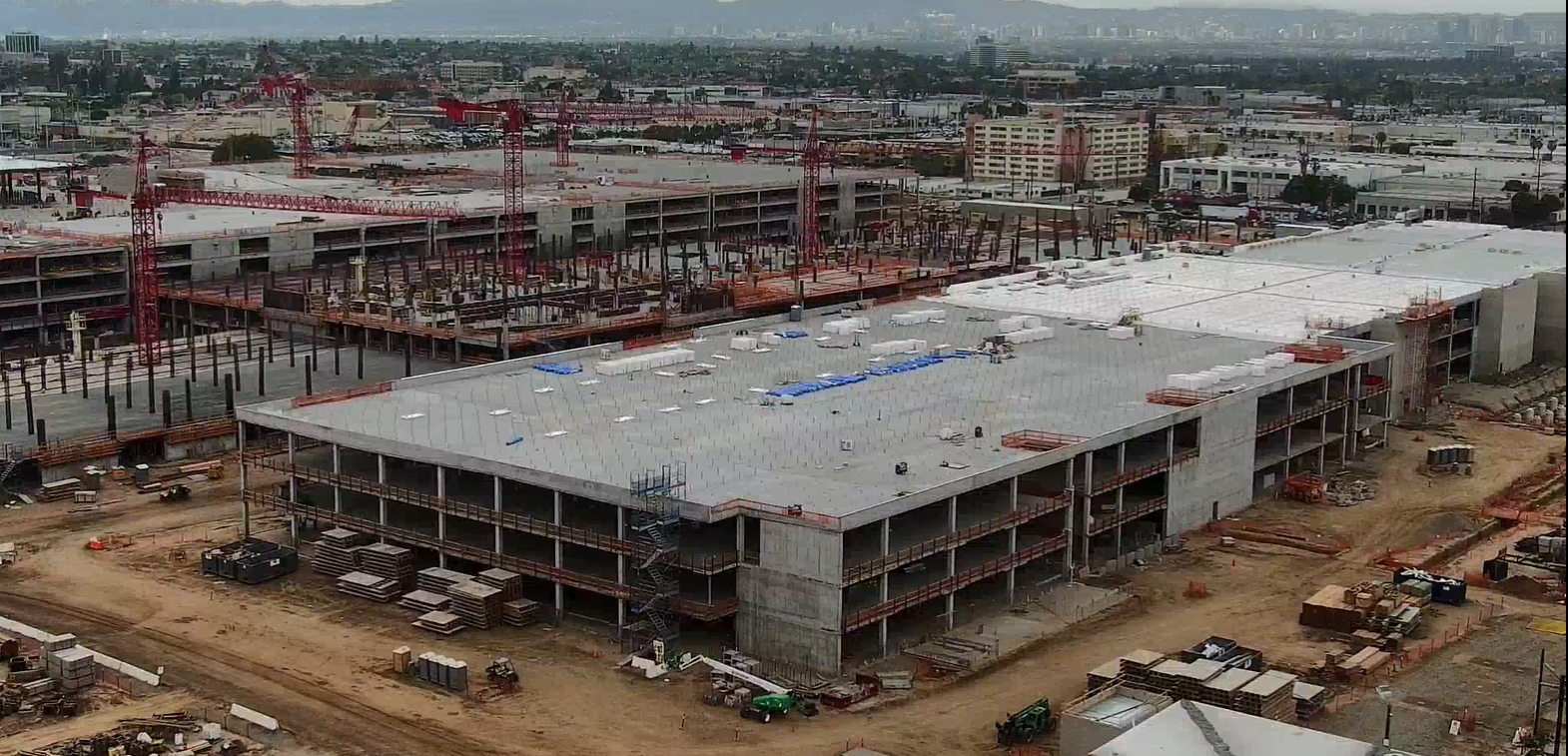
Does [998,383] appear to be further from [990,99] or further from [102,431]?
[990,99]

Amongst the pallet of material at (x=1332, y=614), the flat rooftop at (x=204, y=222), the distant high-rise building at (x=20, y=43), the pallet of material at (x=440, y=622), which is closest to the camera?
the pallet of material at (x=440, y=622)

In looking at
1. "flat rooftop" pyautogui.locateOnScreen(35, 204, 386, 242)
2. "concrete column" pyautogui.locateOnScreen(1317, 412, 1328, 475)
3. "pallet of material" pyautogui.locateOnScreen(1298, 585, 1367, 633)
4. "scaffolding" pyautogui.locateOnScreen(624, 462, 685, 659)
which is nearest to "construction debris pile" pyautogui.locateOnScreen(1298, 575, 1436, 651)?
"pallet of material" pyautogui.locateOnScreen(1298, 585, 1367, 633)

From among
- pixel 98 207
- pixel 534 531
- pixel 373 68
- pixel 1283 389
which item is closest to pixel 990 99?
pixel 373 68

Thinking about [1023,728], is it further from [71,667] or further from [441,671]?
[71,667]

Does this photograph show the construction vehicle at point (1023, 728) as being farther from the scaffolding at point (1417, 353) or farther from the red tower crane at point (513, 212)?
the red tower crane at point (513, 212)

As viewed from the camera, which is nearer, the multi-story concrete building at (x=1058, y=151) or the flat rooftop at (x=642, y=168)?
the flat rooftop at (x=642, y=168)

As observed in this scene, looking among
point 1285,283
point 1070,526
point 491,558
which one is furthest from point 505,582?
point 1285,283

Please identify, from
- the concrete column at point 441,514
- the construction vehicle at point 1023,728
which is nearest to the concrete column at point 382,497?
the concrete column at point 441,514
